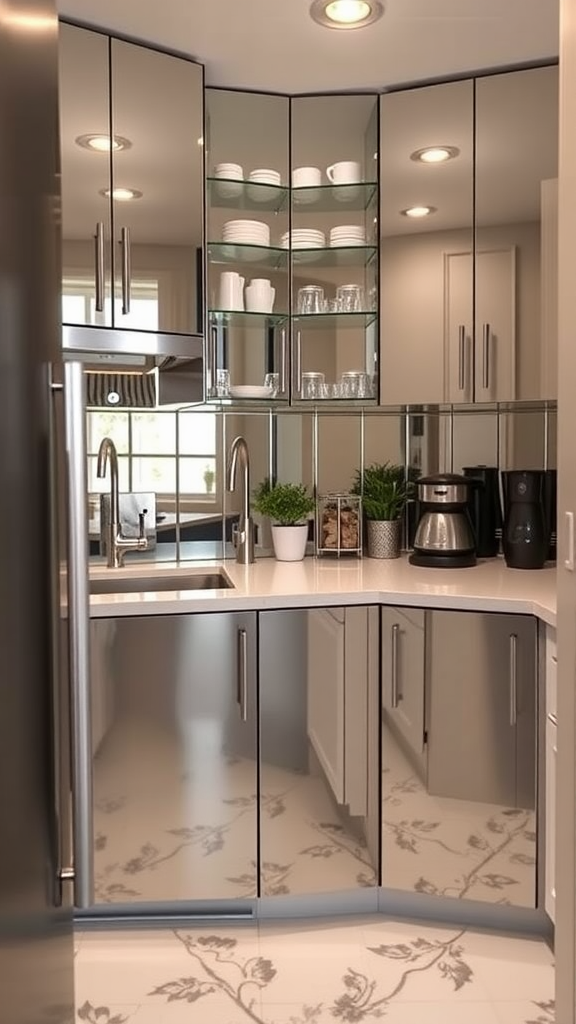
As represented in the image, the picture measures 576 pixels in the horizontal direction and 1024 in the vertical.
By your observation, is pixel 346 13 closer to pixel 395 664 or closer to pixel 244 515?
pixel 244 515

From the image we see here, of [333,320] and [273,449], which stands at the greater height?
[333,320]

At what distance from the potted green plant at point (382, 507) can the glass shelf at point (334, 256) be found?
71 centimetres

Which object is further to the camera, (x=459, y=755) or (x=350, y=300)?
(x=350, y=300)

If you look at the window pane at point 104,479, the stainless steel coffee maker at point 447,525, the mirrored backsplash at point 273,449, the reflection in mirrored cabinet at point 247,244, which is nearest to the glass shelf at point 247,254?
the reflection in mirrored cabinet at point 247,244

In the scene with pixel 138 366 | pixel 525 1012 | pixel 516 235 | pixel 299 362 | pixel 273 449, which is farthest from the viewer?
pixel 273 449

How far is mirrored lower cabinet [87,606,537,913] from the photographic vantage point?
7.73 feet

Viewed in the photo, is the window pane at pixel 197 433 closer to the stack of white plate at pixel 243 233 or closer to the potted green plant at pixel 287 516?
the potted green plant at pixel 287 516

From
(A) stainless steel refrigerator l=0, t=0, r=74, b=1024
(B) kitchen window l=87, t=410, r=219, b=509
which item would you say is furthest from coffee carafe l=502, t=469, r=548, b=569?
(A) stainless steel refrigerator l=0, t=0, r=74, b=1024

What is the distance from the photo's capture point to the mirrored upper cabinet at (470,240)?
2.65m

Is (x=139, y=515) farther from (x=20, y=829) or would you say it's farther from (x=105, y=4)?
(x=20, y=829)

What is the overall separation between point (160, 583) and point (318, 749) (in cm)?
76

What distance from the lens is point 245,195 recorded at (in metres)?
2.84

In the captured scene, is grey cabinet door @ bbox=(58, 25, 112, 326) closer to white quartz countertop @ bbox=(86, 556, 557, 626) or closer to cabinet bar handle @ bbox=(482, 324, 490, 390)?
white quartz countertop @ bbox=(86, 556, 557, 626)

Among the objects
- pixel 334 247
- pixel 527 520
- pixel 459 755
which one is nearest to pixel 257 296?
pixel 334 247
